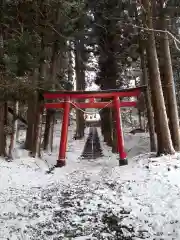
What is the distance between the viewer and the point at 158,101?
1062 centimetres

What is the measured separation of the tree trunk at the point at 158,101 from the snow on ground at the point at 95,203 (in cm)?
75

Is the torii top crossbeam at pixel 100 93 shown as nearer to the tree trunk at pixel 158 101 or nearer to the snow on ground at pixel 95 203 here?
the tree trunk at pixel 158 101

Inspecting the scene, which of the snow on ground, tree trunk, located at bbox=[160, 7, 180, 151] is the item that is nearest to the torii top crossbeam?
tree trunk, located at bbox=[160, 7, 180, 151]

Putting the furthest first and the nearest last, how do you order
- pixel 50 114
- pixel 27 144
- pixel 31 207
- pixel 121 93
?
1. pixel 50 114
2. pixel 27 144
3. pixel 121 93
4. pixel 31 207

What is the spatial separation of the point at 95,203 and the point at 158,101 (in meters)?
5.34

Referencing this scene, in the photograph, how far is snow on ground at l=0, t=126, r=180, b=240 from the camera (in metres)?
5.30

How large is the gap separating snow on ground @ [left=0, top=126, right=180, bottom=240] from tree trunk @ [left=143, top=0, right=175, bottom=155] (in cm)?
75

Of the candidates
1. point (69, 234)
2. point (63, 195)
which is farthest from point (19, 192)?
point (69, 234)

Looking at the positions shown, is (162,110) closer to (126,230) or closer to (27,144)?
(126,230)

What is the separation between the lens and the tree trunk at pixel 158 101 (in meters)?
10.3

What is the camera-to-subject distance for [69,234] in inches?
207

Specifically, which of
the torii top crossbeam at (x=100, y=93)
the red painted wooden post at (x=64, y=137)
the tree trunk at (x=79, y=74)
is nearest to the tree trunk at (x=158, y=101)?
the torii top crossbeam at (x=100, y=93)

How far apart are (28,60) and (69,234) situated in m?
6.41

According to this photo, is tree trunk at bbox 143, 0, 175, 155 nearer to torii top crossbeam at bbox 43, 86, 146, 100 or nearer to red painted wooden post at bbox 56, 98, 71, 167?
torii top crossbeam at bbox 43, 86, 146, 100
